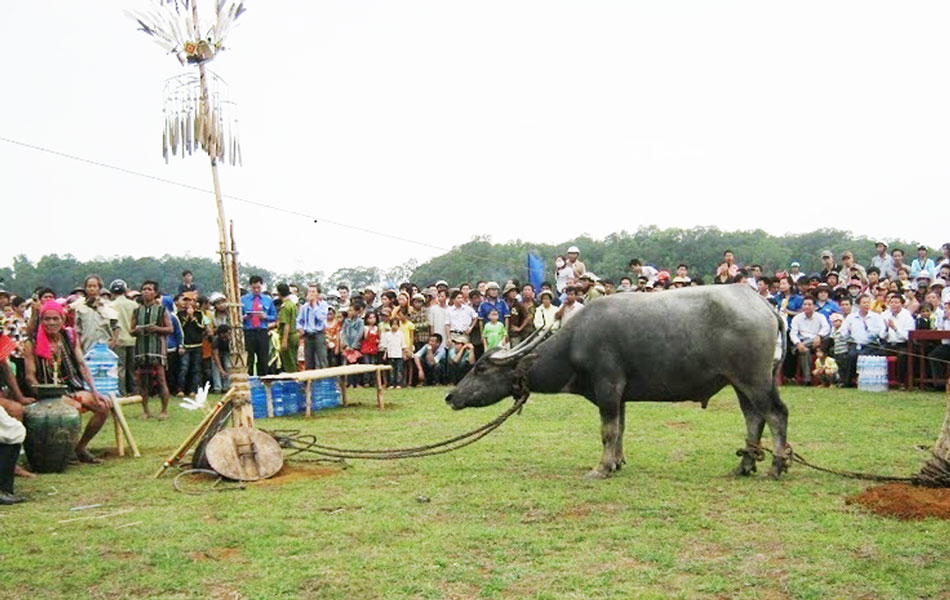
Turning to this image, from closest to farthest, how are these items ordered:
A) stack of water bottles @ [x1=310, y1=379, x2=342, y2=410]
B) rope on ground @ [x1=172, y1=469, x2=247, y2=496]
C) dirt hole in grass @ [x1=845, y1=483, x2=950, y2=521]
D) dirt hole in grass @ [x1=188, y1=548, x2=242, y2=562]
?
dirt hole in grass @ [x1=188, y1=548, x2=242, y2=562] → dirt hole in grass @ [x1=845, y1=483, x2=950, y2=521] → rope on ground @ [x1=172, y1=469, x2=247, y2=496] → stack of water bottles @ [x1=310, y1=379, x2=342, y2=410]

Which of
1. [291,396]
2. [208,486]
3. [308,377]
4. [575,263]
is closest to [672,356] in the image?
[208,486]

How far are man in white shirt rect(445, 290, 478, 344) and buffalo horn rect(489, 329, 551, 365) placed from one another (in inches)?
364

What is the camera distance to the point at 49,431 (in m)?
9.45

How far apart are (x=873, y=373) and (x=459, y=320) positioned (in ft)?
25.4

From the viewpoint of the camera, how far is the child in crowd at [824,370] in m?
16.6

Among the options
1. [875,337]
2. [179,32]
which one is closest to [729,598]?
[179,32]

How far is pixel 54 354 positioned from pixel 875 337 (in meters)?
12.6

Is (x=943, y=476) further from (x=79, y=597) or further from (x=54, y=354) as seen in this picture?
(x=54, y=354)

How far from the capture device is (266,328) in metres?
17.3

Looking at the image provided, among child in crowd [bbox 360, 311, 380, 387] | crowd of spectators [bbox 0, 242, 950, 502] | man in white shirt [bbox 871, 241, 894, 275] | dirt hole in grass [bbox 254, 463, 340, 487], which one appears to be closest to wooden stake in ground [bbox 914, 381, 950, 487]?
dirt hole in grass [bbox 254, 463, 340, 487]

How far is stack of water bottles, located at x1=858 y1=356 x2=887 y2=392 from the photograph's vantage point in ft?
51.4

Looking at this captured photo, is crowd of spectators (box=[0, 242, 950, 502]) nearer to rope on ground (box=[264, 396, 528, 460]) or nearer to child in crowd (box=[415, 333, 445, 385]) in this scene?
child in crowd (box=[415, 333, 445, 385])

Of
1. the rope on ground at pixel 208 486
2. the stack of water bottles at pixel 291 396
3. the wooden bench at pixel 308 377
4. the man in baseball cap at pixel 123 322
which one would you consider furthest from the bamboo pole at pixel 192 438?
the man in baseball cap at pixel 123 322

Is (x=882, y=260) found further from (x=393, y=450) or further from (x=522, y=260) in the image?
(x=522, y=260)
